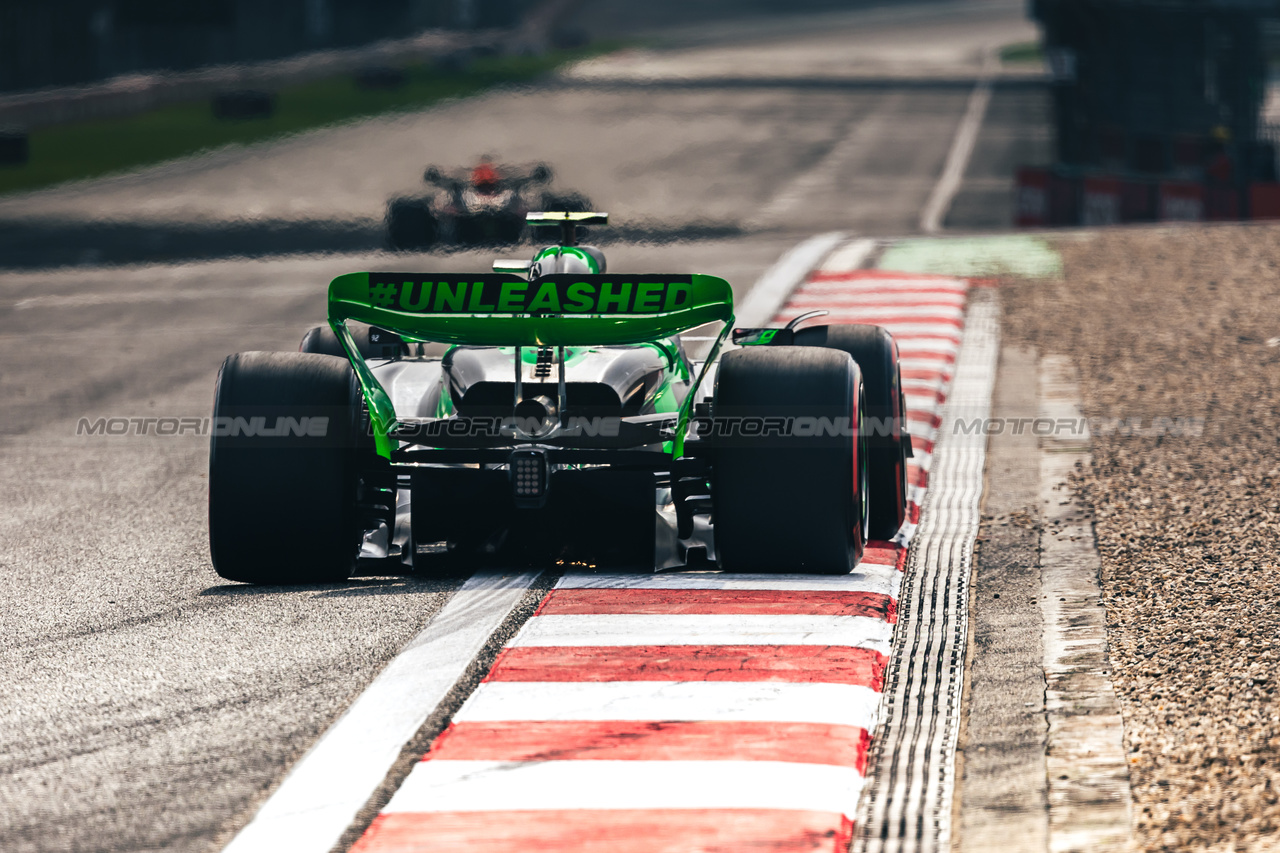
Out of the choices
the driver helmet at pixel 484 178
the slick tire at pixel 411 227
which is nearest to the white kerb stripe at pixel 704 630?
the slick tire at pixel 411 227

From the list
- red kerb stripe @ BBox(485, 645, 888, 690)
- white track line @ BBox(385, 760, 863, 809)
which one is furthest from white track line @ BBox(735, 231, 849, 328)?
white track line @ BBox(385, 760, 863, 809)

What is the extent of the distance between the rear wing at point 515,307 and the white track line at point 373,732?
101 cm

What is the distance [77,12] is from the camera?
47281mm

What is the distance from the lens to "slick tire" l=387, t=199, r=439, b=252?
22.1 metres

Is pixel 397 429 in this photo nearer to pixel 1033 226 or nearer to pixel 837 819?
pixel 837 819

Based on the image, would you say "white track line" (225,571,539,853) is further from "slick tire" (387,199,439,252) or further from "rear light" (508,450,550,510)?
"slick tire" (387,199,439,252)

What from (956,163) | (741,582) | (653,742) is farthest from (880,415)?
(956,163)

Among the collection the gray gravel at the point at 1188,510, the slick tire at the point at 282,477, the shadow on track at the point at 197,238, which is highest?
the slick tire at the point at 282,477

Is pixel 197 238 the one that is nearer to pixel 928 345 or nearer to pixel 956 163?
pixel 928 345

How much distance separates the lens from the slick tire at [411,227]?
2214 cm

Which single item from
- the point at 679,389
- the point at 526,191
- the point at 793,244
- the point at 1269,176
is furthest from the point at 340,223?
the point at 679,389

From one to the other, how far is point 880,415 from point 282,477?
2636 millimetres

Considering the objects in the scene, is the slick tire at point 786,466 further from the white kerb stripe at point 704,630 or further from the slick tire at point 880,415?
the slick tire at point 880,415

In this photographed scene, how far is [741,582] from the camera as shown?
6793 mm
